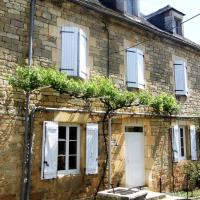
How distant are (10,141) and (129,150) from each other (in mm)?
4054

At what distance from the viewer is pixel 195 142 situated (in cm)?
1154

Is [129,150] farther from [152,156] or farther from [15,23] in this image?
[15,23]

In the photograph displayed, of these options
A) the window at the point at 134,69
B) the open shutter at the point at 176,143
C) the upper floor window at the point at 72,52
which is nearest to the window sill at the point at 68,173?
the upper floor window at the point at 72,52

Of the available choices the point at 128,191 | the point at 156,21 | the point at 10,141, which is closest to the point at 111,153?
the point at 128,191

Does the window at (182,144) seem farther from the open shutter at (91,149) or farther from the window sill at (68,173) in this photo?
the window sill at (68,173)

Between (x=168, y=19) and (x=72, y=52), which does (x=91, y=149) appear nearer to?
(x=72, y=52)

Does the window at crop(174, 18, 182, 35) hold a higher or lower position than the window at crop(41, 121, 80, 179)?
higher

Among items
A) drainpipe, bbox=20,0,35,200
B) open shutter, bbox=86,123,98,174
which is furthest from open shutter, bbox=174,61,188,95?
drainpipe, bbox=20,0,35,200

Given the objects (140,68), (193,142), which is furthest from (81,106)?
(193,142)

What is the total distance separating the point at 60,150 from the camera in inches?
316

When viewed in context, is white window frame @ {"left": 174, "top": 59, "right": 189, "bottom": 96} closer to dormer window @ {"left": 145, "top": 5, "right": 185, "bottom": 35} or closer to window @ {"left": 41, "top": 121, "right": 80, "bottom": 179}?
dormer window @ {"left": 145, "top": 5, "right": 185, "bottom": 35}

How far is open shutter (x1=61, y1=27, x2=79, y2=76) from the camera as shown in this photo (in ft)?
26.9

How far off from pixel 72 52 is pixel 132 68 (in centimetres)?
250

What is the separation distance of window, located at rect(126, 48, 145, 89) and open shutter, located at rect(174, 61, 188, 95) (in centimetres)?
207
